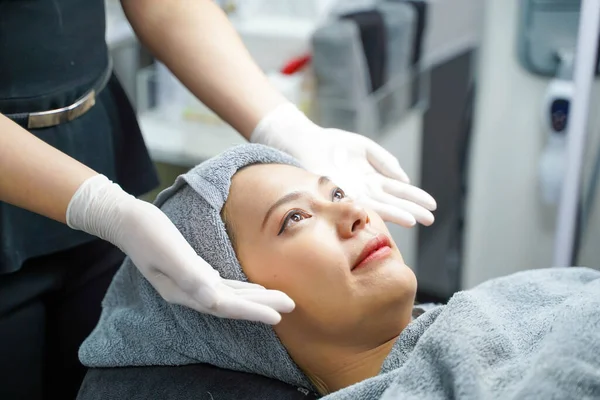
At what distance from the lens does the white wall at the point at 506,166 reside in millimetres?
1907

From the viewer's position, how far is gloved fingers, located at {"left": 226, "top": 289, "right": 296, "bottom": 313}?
3.04 feet

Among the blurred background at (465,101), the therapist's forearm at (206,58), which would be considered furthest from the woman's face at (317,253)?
the blurred background at (465,101)

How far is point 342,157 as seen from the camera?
1.29 meters

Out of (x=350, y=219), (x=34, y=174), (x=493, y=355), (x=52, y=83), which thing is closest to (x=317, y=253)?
(x=350, y=219)

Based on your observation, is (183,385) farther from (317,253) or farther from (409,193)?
(409,193)

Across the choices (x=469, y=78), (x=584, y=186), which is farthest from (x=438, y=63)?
(x=584, y=186)

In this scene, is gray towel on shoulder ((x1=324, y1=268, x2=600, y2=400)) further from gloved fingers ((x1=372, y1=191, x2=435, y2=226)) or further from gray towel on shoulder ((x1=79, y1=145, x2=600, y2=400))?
gloved fingers ((x1=372, y1=191, x2=435, y2=226))

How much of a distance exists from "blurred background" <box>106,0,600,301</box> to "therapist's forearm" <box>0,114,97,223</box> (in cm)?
100

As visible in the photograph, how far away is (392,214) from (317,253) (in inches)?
7.9

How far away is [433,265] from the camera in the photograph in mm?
2699

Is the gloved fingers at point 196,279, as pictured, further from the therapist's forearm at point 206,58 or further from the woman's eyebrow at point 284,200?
the therapist's forearm at point 206,58

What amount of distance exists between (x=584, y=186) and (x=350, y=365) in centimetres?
116

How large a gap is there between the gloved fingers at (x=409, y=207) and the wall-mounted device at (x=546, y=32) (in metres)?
0.84

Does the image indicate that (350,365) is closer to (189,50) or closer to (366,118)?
(189,50)
